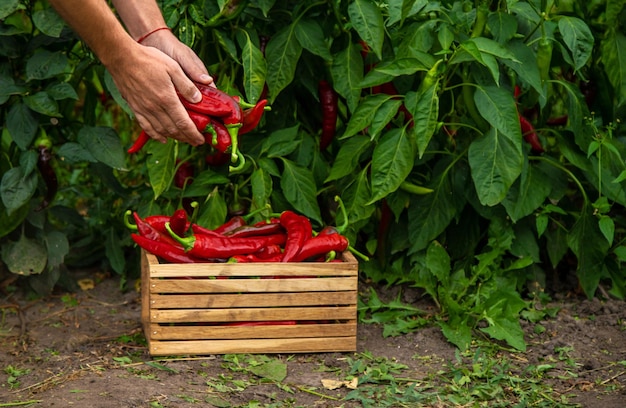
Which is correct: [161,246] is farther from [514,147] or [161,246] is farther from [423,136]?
[514,147]

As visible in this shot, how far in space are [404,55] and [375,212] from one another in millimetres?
930

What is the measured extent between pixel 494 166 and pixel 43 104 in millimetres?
1934

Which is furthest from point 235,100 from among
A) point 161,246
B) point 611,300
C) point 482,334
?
point 611,300

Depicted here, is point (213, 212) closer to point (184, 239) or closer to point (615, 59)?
point (184, 239)

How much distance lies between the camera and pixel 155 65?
3193 millimetres

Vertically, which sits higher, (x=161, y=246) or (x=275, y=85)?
(x=275, y=85)

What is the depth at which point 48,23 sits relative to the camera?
392cm

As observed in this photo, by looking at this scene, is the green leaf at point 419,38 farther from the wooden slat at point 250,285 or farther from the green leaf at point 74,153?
the green leaf at point 74,153

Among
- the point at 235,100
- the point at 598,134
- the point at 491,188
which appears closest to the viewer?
the point at 235,100

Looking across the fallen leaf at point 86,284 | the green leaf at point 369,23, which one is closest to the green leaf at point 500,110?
the green leaf at point 369,23

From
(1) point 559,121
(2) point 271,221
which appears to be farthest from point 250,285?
(1) point 559,121

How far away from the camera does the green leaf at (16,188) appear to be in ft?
13.4

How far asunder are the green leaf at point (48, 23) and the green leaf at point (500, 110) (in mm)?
1740

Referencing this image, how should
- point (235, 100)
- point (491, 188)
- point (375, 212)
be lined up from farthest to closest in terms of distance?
point (375, 212)
point (491, 188)
point (235, 100)
